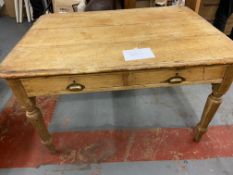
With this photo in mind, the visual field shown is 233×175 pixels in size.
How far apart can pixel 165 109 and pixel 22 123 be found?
1182mm

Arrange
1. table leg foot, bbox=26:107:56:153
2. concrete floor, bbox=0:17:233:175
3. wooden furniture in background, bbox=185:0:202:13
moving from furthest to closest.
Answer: wooden furniture in background, bbox=185:0:202:13, concrete floor, bbox=0:17:233:175, table leg foot, bbox=26:107:56:153

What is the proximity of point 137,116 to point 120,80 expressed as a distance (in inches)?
27.2

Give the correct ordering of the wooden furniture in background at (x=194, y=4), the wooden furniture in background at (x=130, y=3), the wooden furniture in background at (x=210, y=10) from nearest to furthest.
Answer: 1. the wooden furniture in background at (x=194, y=4)
2. the wooden furniture in background at (x=130, y=3)
3. the wooden furniture in background at (x=210, y=10)

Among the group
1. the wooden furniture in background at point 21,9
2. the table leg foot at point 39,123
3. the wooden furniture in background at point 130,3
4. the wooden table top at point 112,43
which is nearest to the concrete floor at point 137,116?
the table leg foot at point 39,123

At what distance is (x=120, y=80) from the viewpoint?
37.5 inches

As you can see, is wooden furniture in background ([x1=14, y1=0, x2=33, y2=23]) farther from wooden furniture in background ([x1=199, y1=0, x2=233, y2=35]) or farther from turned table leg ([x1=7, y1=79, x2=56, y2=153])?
turned table leg ([x1=7, y1=79, x2=56, y2=153])

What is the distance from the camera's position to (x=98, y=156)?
1305mm

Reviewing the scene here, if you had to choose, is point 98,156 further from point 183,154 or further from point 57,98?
point 57,98

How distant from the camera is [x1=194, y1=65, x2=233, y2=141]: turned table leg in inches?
38.5

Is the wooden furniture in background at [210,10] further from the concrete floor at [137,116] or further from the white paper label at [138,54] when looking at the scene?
the white paper label at [138,54]

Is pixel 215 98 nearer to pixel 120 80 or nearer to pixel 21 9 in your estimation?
pixel 120 80

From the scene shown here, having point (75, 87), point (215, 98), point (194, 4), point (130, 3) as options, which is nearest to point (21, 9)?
point (130, 3)

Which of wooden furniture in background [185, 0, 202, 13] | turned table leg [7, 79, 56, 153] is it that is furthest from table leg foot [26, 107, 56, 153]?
wooden furniture in background [185, 0, 202, 13]

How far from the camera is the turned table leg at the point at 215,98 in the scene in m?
0.98
